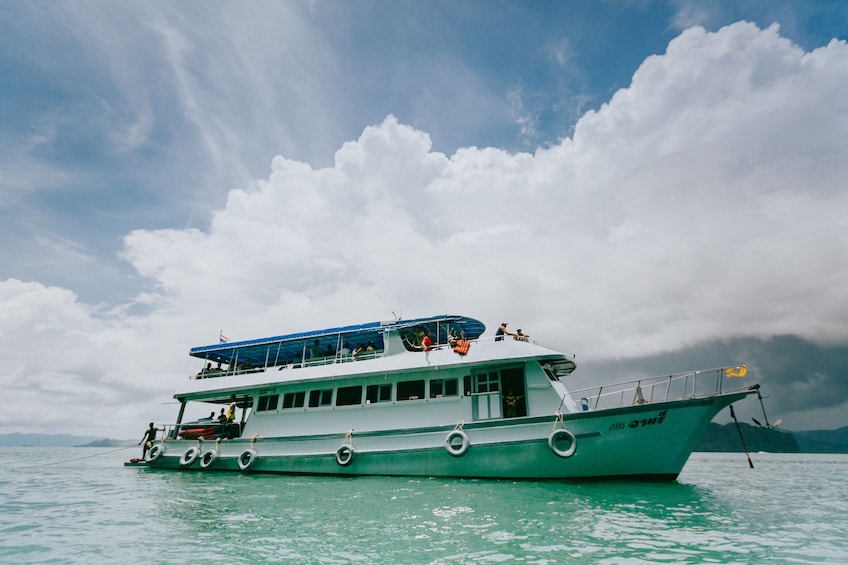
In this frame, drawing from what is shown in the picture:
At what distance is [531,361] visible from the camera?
13227 millimetres

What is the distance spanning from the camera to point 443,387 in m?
14.3

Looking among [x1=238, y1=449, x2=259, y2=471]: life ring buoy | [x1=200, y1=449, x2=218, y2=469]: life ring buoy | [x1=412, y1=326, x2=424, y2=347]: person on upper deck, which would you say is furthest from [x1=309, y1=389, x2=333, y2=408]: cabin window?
[x1=200, y1=449, x2=218, y2=469]: life ring buoy

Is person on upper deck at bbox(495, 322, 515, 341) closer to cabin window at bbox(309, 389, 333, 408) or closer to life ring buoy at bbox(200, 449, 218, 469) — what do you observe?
cabin window at bbox(309, 389, 333, 408)

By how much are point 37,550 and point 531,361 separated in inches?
453

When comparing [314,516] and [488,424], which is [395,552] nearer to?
[314,516]

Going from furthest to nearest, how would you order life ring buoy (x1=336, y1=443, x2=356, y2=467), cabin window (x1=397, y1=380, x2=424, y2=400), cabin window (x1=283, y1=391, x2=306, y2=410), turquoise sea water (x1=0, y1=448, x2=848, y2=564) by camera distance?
cabin window (x1=283, y1=391, x2=306, y2=410) < cabin window (x1=397, y1=380, x2=424, y2=400) < life ring buoy (x1=336, y1=443, x2=356, y2=467) < turquoise sea water (x1=0, y1=448, x2=848, y2=564)

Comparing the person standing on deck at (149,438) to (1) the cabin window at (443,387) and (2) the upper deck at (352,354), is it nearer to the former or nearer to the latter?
(2) the upper deck at (352,354)

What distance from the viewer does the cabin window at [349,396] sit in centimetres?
1572

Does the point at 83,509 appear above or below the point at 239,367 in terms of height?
below

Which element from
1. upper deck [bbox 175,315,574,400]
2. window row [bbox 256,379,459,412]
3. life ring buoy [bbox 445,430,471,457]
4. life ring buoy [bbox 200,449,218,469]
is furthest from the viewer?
life ring buoy [bbox 200,449,218,469]

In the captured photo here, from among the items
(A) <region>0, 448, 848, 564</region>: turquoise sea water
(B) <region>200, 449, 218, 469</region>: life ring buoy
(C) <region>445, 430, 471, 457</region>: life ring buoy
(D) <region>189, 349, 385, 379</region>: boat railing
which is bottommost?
(A) <region>0, 448, 848, 564</region>: turquoise sea water

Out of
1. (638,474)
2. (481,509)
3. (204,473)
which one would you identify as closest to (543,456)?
(638,474)

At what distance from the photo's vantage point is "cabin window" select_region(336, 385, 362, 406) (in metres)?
15.7

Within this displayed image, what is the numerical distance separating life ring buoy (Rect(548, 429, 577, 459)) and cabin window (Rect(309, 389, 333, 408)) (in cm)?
819
